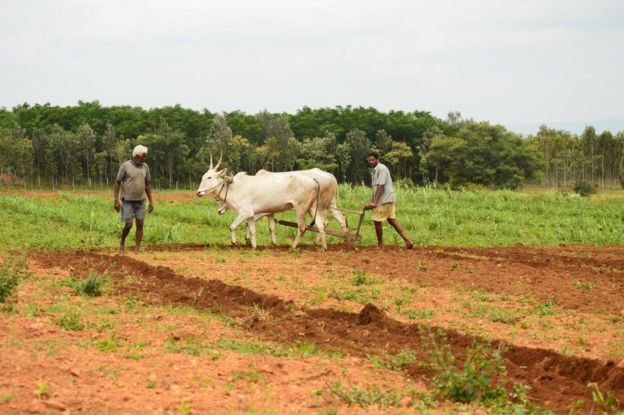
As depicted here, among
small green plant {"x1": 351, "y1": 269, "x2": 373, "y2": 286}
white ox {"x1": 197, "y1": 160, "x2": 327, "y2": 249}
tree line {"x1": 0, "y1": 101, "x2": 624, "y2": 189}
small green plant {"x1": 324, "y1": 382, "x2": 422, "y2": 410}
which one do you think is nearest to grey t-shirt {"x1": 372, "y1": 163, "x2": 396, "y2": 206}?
white ox {"x1": 197, "y1": 160, "x2": 327, "y2": 249}

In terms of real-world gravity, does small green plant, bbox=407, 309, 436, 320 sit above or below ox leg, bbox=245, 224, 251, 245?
below

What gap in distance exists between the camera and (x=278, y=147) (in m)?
69.2

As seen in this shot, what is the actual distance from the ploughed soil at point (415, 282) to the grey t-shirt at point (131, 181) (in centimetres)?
107

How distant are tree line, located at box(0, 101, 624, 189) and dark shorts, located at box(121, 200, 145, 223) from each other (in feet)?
135

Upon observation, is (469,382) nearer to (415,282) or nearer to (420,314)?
(420,314)

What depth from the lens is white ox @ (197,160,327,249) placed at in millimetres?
15586

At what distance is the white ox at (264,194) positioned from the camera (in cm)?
1559

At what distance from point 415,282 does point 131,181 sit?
540 cm

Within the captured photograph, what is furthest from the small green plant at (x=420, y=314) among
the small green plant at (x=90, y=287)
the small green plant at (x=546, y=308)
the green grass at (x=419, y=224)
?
the green grass at (x=419, y=224)

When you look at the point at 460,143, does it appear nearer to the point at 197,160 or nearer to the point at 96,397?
the point at 197,160

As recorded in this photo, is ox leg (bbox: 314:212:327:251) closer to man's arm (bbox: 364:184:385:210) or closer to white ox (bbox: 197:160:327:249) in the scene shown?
white ox (bbox: 197:160:327:249)

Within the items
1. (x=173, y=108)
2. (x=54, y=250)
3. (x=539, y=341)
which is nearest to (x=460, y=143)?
(x=173, y=108)

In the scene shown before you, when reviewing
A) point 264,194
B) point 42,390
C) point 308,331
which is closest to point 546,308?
point 308,331

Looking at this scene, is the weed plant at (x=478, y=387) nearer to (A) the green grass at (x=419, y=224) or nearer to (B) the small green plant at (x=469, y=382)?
(B) the small green plant at (x=469, y=382)
